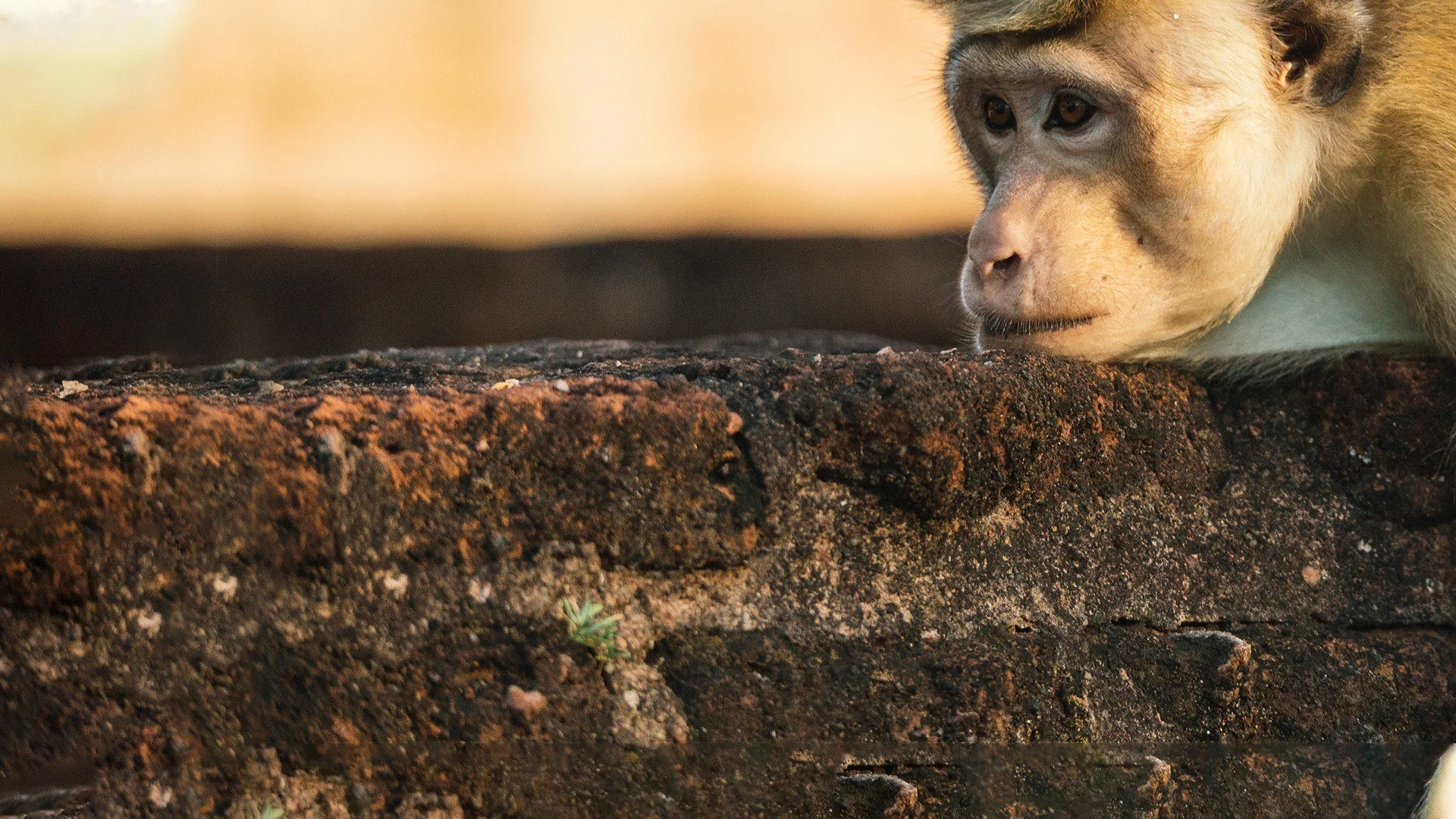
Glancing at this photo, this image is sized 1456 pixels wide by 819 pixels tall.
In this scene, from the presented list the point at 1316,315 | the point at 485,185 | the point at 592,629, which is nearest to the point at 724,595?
the point at 592,629

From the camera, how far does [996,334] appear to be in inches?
121

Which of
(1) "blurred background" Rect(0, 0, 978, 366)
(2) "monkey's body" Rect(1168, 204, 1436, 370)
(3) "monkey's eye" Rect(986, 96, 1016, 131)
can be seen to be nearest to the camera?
(2) "monkey's body" Rect(1168, 204, 1436, 370)

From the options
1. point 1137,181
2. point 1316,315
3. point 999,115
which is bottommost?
point 1316,315

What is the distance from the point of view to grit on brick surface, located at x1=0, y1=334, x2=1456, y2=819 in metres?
2.02

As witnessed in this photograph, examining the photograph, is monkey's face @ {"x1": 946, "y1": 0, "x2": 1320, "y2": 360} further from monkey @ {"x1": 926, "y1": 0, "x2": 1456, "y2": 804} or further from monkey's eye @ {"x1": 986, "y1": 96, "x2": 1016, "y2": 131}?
monkey's eye @ {"x1": 986, "y1": 96, "x2": 1016, "y2": 131}

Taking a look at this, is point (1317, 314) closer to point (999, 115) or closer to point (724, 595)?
point (999, 115)

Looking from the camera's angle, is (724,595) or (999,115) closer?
(724,595)

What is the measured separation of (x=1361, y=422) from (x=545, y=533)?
1.89 metres

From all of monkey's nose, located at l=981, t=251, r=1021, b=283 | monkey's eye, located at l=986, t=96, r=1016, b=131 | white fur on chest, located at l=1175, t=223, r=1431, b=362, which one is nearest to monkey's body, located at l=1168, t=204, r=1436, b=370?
white fur on chest, located at l=1175, t=223, r=1431, b=362

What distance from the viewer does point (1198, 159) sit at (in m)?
2.94

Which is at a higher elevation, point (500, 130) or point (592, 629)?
point (500, 130)

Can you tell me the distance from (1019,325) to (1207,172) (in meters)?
0.53

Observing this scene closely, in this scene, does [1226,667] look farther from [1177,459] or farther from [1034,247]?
[1034,247]

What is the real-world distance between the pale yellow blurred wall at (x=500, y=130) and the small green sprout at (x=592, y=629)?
6134 millimetres
